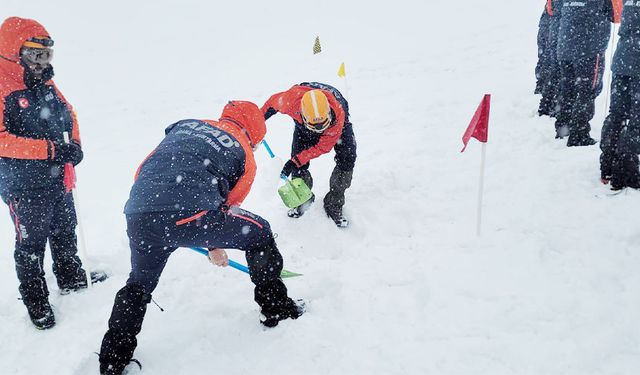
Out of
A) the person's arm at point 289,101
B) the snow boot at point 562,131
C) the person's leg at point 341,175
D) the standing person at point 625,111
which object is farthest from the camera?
the snow boot at point 562,131

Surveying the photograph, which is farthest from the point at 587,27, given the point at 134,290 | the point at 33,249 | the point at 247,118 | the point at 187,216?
the point at 33,249

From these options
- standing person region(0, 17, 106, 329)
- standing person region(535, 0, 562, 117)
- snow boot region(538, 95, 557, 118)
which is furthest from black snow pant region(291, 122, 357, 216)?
snow boot region(538, 95, 557, 118)

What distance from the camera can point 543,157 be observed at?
5578mm

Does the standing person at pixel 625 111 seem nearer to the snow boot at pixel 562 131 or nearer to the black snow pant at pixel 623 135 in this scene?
the black snow pant at pixel 623 135

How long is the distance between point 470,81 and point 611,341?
730 centimetres

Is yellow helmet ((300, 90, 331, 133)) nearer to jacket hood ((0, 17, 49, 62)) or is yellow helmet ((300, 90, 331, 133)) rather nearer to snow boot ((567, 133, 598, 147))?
jacket hood ((0, 17, 49, 62))

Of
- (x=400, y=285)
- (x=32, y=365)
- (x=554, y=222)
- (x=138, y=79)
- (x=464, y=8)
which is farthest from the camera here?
(x=464, y=8)

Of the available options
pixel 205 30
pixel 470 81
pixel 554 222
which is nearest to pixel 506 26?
pixel 470 81

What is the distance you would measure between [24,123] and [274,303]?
2.20 meters

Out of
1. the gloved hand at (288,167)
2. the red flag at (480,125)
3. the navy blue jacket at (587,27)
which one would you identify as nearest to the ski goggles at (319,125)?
the gloved hand at (288,167)

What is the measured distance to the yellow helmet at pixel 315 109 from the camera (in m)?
4.57

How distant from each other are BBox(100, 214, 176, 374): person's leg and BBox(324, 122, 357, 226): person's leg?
2375mm

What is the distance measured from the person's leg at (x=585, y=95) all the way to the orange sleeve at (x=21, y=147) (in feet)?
17.3

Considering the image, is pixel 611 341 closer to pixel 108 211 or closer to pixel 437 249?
pixel 437 249
